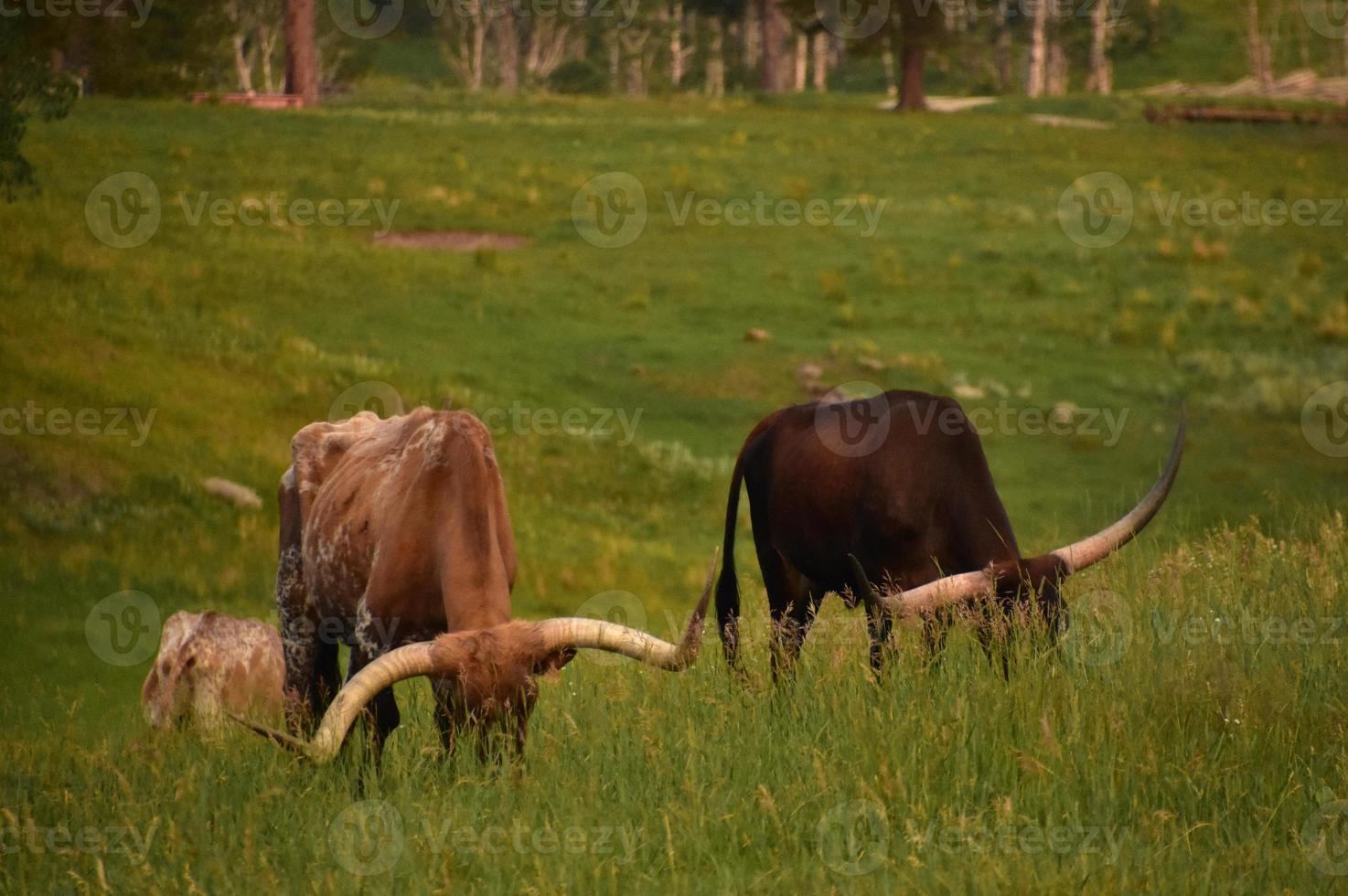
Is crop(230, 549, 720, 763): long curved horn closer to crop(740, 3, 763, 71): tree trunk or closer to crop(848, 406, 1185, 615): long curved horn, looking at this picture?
crop(848, 406, 1185, 615): long curved horn

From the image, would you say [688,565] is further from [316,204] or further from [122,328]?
[316,204]

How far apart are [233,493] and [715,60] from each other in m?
68.9

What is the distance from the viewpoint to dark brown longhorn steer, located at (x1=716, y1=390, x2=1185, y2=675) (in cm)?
851

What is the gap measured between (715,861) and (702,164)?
32.4 meters

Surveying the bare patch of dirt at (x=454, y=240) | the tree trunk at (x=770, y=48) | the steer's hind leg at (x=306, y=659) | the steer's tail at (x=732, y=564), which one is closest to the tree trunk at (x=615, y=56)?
the tree trunk at (x=770, y=48)

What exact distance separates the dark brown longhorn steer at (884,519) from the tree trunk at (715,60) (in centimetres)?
6734

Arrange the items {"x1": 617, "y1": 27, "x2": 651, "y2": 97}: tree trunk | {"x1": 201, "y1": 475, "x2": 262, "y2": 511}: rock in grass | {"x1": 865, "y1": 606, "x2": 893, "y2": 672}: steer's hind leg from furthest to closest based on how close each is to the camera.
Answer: {"x1": 617, "y1": 27, "x2": 651, "y2": 97}: tree trunk < {"x1": 201, "y1": 475, "x2": 262, "y2": 511}: rock in grass < {"x1": 865, "y1": 606, "x2": 893, "y2": 672}: steer's hind leg

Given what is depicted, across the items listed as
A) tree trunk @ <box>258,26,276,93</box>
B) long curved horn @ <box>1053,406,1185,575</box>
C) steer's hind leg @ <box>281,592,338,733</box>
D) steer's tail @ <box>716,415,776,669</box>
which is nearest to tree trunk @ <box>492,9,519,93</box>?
tree trunk @ <box>258,26,276,93</box>

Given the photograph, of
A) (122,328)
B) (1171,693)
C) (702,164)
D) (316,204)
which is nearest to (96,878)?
(1171,693)

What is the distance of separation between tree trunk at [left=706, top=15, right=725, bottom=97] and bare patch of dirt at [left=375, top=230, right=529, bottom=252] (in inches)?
1807

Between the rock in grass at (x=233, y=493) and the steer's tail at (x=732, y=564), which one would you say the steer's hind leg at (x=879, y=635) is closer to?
the steer's tail at (x=732, y=564)

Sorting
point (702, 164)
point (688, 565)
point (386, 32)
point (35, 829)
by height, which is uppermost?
point (386, 32)

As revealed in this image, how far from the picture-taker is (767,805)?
647cm

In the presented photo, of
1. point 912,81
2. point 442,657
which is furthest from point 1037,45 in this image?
point 442,657
